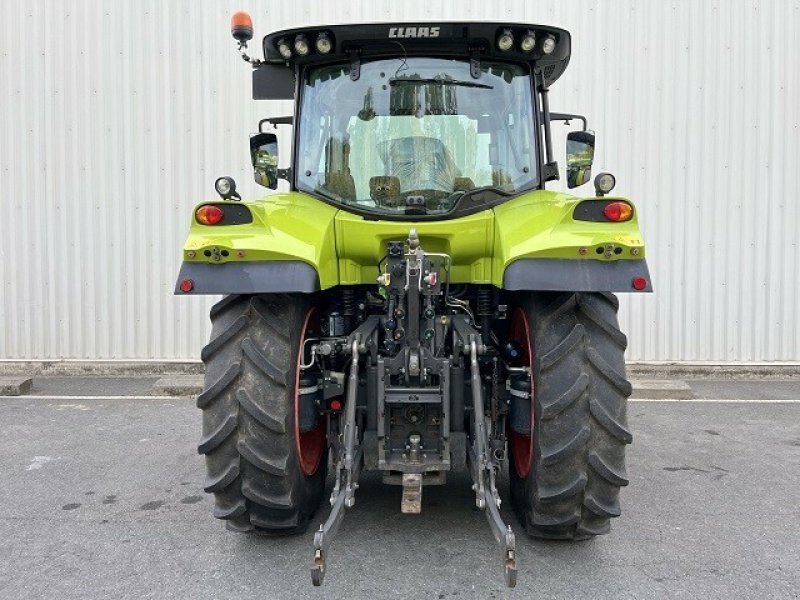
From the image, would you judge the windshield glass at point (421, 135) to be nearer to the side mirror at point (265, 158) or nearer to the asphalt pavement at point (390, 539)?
the side mirror at point (265, 158)

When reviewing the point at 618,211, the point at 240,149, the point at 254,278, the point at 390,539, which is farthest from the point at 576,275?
the point at 240,149

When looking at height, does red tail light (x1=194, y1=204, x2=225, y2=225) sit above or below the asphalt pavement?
above

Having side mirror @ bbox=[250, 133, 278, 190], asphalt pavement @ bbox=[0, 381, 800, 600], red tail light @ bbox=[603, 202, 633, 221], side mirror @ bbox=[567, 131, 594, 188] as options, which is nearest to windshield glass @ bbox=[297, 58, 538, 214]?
side mirror @ bbox=[567, 131, 594, 188]

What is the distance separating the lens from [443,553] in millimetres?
3236

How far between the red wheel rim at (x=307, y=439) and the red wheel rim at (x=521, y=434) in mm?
992

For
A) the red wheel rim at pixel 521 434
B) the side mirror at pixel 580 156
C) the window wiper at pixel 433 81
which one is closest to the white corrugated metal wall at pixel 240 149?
the side mirror at pixel 580 156

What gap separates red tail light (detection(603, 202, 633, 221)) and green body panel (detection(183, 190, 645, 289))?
0.10ft

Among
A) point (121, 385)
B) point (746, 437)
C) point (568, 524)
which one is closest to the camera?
point (568, 524)

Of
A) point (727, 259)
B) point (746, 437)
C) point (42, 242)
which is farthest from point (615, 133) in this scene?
point (42, 242)

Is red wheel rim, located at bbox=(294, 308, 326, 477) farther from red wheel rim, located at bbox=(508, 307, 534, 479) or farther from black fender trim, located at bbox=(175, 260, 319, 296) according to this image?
red wheel rim, located at bbox=(508, 307, 534, 479)

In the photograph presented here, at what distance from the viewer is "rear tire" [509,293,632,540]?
2982mm

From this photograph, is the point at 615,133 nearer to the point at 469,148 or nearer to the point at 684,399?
the point at 684,399

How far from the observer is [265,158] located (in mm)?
4309

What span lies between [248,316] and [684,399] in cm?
506
